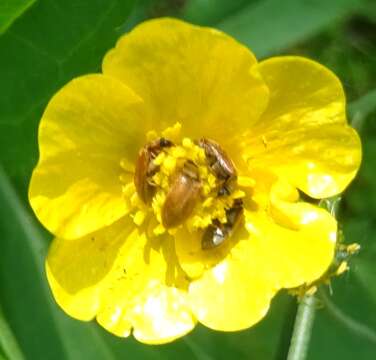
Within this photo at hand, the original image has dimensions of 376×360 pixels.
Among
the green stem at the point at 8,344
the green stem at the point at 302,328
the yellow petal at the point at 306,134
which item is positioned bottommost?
the green stem at the point at 302,328

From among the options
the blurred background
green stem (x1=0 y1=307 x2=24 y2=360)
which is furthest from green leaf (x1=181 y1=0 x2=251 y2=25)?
green stem (x1=0 y1=307 x2=24 y2=360)

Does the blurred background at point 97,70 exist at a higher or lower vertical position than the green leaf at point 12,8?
lower

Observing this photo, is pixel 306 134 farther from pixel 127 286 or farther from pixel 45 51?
pixel 45 51

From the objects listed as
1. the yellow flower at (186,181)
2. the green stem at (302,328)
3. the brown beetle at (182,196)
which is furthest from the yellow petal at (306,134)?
the green stem at (302,328)

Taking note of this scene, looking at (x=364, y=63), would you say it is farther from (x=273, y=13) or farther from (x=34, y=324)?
(x=34, y=324)

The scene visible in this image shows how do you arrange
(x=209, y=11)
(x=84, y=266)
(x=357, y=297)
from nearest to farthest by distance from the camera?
(x=84, y=266)
(x=209, y=11)
(x=357, y=297)

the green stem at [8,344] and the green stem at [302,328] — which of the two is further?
the green stem at [302,328]

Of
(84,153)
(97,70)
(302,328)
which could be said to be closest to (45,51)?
(97,70)

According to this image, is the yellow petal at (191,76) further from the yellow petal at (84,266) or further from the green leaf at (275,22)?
the green leaf at (275,22)
